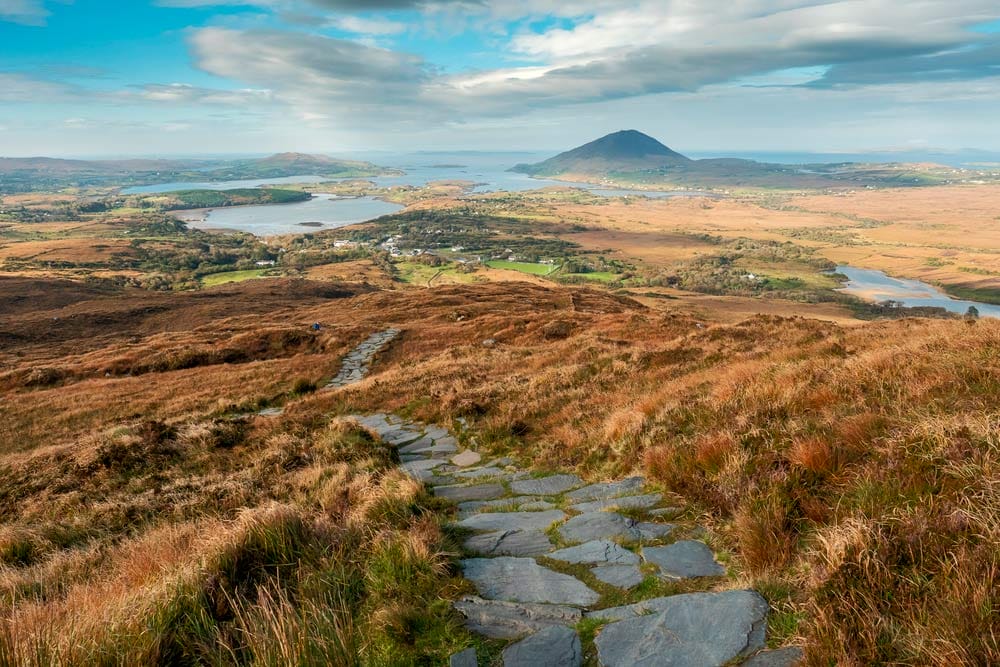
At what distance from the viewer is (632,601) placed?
4461 millimetres

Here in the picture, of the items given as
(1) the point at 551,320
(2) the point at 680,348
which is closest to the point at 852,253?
(1) the point at 551,320

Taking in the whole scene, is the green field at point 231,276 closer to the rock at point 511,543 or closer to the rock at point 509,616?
the rock at point 511,543

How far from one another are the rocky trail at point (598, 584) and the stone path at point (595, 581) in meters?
0.01

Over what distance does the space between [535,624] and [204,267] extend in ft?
493

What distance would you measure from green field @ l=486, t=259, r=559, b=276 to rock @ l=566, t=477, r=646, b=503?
423ft

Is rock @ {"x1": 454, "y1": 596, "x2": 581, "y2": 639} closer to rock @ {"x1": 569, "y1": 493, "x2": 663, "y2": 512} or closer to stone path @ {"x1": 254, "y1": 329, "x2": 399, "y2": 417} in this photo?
rock @ {"x1": 569, "y1": 493, "x2": 663, "y2": 512}

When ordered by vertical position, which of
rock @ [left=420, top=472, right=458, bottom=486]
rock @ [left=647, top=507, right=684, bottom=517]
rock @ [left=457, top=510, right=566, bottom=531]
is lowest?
rock @ [left=420, top=472, right=458, bottom=486]

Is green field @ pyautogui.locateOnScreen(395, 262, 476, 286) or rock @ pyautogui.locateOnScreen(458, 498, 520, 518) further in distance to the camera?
green field @ pyautogui.locateOnScreen(395, 262, 476, 286)

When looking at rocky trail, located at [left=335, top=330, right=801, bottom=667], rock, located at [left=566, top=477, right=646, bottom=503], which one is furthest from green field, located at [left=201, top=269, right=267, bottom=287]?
rocky trail, located at [left=335, top=330, right=801, bottom=667]

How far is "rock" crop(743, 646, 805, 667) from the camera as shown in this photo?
337 centimetres

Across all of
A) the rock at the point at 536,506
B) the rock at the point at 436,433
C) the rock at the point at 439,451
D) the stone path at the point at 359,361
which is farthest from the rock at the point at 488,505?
the stone path at the point at 359,361

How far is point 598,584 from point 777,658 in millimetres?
1681

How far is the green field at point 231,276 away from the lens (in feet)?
377

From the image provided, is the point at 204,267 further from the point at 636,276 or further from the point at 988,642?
the point at 988,642
